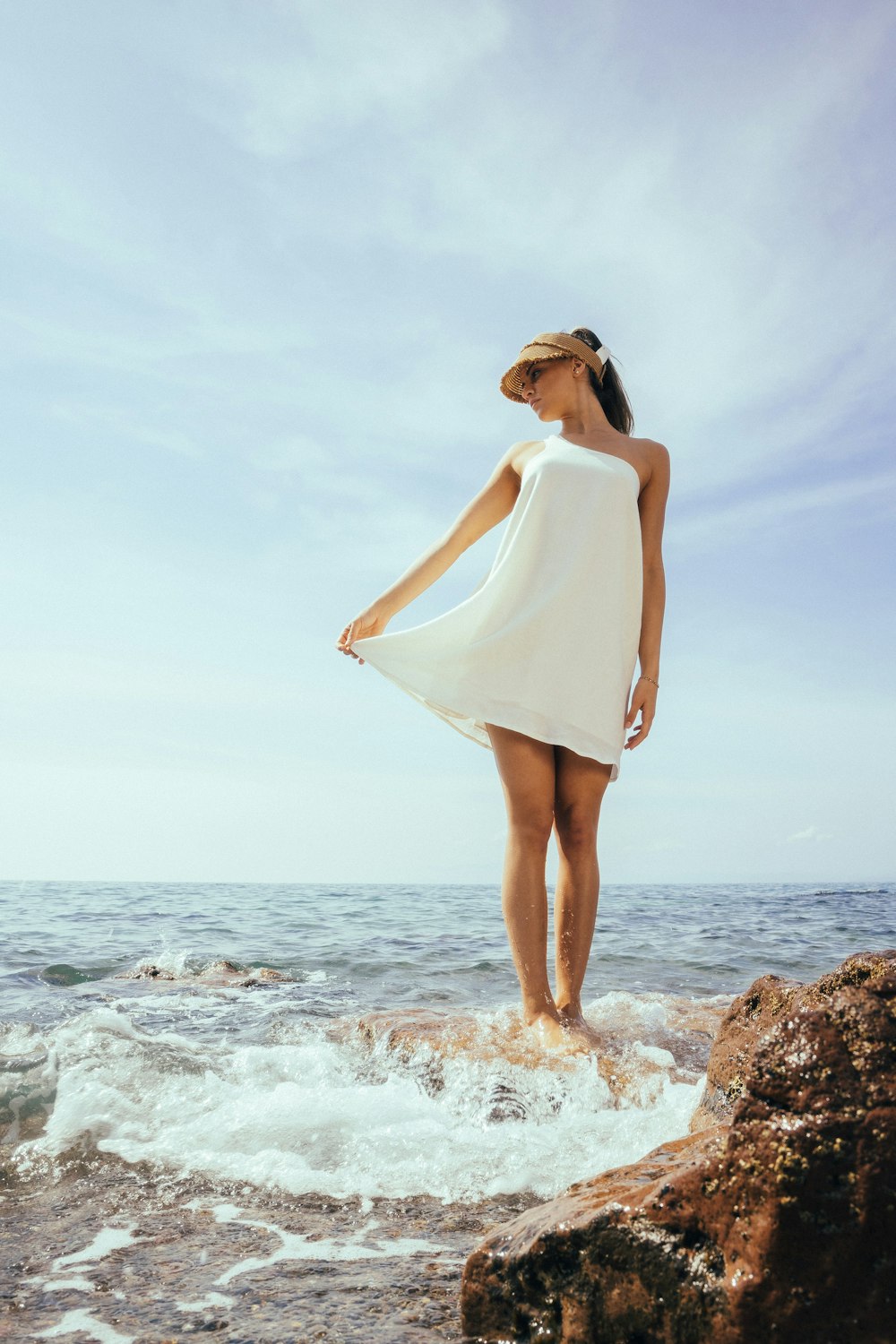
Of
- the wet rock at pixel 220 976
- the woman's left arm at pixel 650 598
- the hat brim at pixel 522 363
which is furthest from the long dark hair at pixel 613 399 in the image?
the wet rock at pixel 220 976

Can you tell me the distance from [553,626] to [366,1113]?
5.72 ft

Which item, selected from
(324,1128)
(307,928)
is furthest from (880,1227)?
(307,928)

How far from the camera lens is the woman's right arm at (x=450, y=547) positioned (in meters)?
3.69

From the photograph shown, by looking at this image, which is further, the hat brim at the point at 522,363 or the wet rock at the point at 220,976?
the wet rock at the point at 220,976

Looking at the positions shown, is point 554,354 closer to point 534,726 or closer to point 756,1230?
point 534,726

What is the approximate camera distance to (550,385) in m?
3.78

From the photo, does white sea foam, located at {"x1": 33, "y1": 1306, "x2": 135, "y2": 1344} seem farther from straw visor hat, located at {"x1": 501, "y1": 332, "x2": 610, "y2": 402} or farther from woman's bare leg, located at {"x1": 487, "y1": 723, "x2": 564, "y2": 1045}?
straw visor hat, located at {"x1": 501, "y1": 332, "x2": 610, "y2": 402}

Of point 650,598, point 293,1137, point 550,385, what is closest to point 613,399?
point 550,385

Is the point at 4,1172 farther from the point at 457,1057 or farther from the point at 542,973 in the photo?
the point at 542,973

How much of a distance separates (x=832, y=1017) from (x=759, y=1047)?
0.11 meters

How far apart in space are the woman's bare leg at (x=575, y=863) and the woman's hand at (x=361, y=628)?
0.91 m

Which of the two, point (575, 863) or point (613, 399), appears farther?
point (613, 399)

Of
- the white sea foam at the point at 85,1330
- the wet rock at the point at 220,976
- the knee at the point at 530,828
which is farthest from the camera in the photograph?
the wet rock at the point at 220,976

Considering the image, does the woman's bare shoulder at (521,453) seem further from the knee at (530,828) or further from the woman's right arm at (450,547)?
the knee at (530,828)
